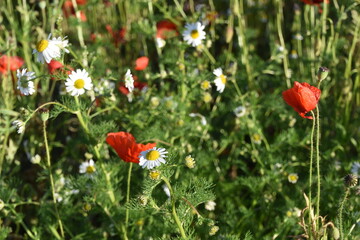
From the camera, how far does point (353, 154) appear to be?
2027 mm

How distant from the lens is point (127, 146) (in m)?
1.30

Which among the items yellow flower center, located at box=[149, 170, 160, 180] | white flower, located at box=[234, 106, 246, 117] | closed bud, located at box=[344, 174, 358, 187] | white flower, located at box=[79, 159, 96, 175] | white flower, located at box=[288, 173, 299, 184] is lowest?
white flower, located at box=[288, 173, 299, 184]

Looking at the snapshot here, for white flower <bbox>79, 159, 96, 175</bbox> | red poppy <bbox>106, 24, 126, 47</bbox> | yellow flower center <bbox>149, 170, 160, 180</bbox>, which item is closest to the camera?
yellow flower center <bbox>149, 170, 160, 180</bbox>

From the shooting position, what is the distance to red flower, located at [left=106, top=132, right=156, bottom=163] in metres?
1.28

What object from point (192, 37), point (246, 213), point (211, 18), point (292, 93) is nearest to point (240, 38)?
point (211, 18)

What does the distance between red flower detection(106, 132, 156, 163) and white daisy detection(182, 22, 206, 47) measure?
0.57 m

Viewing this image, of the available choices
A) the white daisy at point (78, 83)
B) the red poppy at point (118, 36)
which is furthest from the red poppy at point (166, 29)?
the white daisy at point (78, 83)

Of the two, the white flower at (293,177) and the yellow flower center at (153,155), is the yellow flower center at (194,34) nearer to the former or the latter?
the white flower at (293,177)

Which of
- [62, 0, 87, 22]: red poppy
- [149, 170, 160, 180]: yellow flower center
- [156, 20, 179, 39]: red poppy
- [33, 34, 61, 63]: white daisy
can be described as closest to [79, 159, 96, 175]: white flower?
[33, 34, 61, 63]: white daisy

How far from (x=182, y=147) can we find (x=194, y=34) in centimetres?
46

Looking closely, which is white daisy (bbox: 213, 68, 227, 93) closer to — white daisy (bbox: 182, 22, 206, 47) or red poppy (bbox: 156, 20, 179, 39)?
white daisy (bbox: 182, 22, 206, 47)

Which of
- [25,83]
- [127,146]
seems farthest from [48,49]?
[127,146]

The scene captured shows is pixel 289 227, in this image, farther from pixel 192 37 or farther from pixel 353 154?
pixel 192 37

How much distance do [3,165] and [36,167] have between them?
0.75 feet
